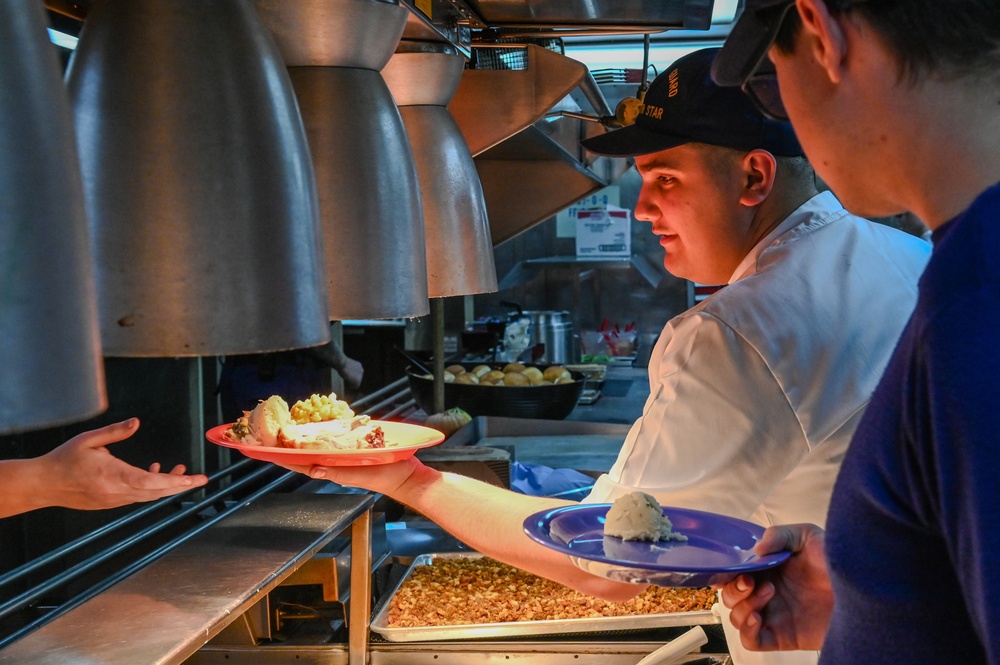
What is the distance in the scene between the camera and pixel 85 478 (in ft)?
5.42

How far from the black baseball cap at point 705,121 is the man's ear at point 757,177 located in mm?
22

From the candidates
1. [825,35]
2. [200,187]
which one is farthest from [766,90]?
[200,187]

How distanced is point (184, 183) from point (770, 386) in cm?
100

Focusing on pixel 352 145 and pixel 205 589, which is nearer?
pixel 352 145

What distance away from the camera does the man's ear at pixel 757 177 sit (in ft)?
5.59

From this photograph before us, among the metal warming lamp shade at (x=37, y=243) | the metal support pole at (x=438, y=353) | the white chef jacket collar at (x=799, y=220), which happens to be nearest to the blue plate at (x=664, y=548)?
the white chef jacket collar at (x=799, y=220)

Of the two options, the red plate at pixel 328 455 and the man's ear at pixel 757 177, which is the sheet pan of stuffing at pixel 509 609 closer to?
the red plate at pixel 328 455

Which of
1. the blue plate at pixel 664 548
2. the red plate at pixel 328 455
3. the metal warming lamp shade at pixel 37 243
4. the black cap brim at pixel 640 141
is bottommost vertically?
the blue plate at pixel 664 548

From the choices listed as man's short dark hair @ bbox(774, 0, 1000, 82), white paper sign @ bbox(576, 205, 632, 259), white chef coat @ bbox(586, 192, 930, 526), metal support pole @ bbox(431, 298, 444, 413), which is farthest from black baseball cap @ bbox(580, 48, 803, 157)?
white paper sign @ bbox(576, 205, 632, 259)

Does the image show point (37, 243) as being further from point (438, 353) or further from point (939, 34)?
point (438, 353)

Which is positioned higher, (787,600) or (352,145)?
(352,145)

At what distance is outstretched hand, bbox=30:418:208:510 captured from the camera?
5.35ft

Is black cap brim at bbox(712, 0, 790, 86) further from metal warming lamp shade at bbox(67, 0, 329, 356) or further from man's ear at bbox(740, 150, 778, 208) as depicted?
man's ear at bbox(740, 150, 778, 208)

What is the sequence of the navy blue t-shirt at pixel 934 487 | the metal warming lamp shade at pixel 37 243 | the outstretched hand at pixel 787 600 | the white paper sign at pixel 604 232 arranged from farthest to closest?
the white paper sign at pixel 604 232 → the outstretched hand at pixel 787 600 → the navy blue t-shirt at pixel 934 487 → the metal warming lamp shade at pixel 37 243
